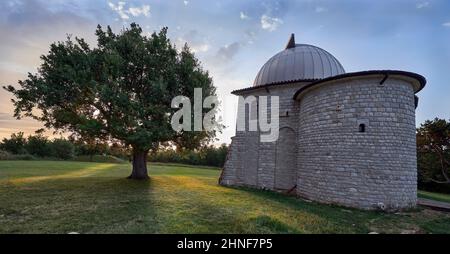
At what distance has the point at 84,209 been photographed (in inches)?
308

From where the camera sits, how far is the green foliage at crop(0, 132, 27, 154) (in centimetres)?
5822

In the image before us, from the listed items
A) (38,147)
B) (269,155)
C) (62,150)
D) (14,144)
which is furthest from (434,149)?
(14,144)

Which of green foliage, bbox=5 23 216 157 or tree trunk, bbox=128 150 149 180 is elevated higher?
green foliage, bbox=5 23 216 157

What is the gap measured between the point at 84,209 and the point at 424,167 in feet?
101

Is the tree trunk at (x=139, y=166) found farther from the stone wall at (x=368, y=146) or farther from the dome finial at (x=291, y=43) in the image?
the dome finial at (x=291, y=43)

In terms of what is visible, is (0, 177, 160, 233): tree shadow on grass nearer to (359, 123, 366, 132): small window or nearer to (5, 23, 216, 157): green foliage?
(5, 23, 216, 157): green foliage

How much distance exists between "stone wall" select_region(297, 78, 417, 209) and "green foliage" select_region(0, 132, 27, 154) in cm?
6902

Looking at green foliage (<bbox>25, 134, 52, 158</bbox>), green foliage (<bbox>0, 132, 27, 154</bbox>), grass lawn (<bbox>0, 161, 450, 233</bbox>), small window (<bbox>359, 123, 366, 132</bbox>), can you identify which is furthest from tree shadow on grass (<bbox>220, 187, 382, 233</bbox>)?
green foliage (<bbox>0, 132, 27, 154</bbox>)

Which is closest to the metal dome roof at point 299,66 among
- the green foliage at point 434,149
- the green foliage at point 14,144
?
the green foliage at point 434,149

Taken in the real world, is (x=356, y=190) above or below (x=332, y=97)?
below

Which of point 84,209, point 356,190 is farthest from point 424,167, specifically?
point 84,209

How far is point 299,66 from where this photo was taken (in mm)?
15148

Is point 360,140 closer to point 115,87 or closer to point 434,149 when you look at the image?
point 115,87
